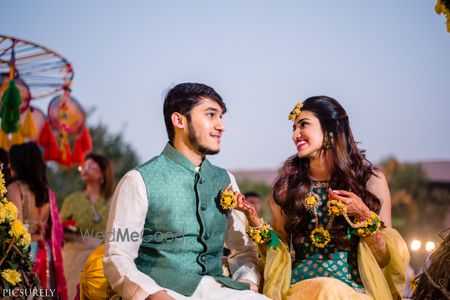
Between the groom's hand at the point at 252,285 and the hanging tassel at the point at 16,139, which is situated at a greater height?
the hanging tassel at the point at 16,139

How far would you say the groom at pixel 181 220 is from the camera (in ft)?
11.6

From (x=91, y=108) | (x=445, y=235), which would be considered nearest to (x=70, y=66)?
(x=445, y=235)

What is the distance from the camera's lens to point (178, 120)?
3936 millimetres

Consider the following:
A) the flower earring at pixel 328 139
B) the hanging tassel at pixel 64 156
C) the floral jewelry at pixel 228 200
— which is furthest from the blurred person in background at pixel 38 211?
the flower earring at pixel 328 139

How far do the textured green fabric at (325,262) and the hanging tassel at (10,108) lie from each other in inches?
165

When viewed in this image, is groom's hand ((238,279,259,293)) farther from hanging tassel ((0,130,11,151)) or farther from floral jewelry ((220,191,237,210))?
hanging tassel ((0,130,11,151))

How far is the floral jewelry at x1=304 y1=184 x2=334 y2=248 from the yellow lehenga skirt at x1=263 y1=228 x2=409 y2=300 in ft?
0.64

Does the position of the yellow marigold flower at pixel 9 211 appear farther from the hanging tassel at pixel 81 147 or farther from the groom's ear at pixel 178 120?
the hanging tassel at pixel 81 147

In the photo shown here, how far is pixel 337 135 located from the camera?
417 centimetres

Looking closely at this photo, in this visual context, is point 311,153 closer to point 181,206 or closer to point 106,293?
point 181,206

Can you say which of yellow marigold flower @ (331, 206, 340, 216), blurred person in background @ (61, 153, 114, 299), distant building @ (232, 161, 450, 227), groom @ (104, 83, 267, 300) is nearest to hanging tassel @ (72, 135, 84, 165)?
blurred person in background @ (61, 153, 114, 299)

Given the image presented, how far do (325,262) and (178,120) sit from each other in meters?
1.25

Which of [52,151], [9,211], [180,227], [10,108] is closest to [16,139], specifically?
[10,108]

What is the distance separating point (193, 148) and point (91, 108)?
50.9 feet
